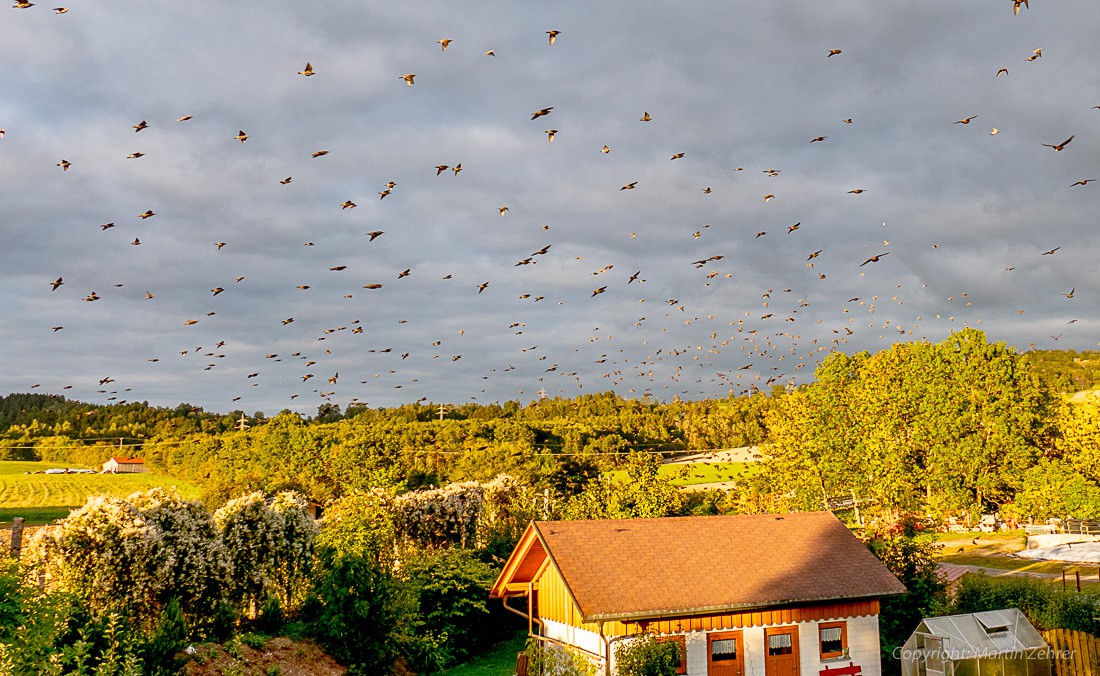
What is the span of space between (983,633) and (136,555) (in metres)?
27.7

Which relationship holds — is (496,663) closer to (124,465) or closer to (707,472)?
(707,472)

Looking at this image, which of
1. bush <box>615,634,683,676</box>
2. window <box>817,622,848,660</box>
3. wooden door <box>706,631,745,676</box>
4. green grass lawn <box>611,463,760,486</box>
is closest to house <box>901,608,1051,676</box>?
window <box>817,622,848,660</box>

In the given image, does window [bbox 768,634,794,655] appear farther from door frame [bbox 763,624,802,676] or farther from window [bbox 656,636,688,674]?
window [bbox 656,636,688,674]

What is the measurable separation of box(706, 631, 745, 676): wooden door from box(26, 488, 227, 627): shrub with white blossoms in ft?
60.8

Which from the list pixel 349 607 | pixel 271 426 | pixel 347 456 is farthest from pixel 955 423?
pixel 271 426

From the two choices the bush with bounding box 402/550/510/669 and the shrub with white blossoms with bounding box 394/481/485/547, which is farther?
the shrub with white blossoms with bounding box 394/481/485/547

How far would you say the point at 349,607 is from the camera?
27844 mm

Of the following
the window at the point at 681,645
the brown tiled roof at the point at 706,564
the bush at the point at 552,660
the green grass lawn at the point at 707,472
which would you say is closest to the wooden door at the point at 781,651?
the brown tiled roof at the point at 706,564

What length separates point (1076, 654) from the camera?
79.2ft

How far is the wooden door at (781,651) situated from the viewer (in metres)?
25.0

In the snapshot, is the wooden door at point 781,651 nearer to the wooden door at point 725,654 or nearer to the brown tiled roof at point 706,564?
the wooden door at point 725,654

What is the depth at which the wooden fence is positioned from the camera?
2400 cm

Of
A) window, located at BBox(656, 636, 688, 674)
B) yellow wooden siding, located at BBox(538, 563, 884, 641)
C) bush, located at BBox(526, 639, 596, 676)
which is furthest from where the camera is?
bush, located at BBox(526, 639, 596, 676)

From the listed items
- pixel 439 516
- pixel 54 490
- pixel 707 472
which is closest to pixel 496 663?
pixel 439 516
